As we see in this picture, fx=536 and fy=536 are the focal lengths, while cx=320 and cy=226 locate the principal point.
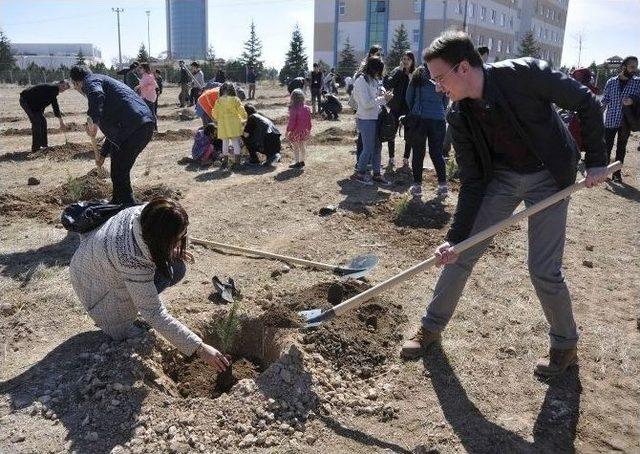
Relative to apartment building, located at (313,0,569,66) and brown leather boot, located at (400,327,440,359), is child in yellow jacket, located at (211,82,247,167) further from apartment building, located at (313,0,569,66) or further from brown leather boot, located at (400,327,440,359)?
apartment building, located at (313,0,569,66)

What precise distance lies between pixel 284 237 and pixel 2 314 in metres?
2.57

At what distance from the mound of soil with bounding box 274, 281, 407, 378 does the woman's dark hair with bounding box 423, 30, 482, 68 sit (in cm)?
174

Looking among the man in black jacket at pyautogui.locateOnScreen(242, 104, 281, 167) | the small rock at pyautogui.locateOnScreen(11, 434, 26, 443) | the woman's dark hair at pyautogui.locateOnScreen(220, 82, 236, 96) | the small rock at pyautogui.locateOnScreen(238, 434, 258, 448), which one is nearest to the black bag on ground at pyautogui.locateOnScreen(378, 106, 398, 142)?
the man in black jacket at pyautogui.locateOnScreen(242, 104, 281, 167)

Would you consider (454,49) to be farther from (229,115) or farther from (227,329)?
(229,115)

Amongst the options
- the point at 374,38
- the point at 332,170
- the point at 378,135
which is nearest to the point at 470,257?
the point at 378,135

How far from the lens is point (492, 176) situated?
2879mm

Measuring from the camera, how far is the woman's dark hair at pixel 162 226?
8.42 feet

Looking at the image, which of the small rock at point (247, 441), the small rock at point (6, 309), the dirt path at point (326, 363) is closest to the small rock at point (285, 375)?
the dirt path at point (326, 363)

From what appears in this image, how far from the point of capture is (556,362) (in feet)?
9.91

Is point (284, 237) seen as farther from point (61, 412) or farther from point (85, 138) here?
point (85, 138)

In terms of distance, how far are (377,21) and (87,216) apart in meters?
53.4

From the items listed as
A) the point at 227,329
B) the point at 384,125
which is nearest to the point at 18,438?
the point at 227,329

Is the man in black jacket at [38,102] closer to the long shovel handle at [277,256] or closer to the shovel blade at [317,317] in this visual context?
the long shovel handle at [277,256]

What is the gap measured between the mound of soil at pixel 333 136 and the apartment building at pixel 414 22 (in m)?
37.9
